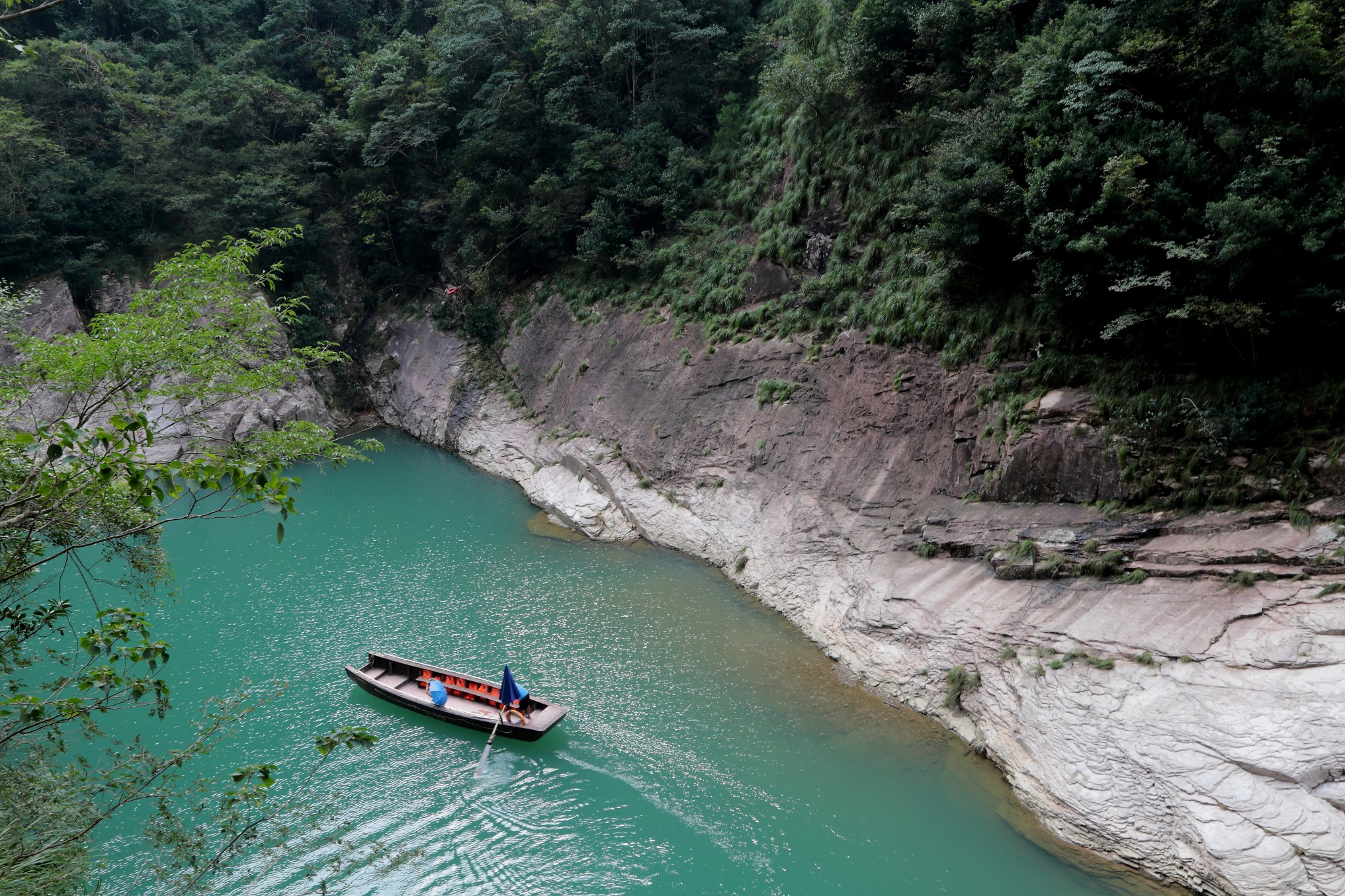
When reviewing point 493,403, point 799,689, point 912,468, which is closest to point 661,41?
point 493,403

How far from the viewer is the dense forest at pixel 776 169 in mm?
11477

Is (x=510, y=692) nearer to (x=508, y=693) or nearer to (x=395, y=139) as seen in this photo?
(x=508, y=693)

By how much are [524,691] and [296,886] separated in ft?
13.9

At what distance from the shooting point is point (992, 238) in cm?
1479

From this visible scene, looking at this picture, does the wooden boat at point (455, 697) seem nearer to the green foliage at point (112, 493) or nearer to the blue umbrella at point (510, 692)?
the blue umbrella at point (510, 692)

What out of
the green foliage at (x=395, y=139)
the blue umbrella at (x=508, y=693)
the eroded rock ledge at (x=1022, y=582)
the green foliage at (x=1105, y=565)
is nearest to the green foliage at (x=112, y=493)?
the blue umbrella at (x=508, y=693)

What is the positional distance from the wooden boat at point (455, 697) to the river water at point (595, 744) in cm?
30

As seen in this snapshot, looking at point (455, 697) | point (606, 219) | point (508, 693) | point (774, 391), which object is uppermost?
point (606, 219)

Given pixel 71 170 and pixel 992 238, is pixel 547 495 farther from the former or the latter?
pixel 71 170

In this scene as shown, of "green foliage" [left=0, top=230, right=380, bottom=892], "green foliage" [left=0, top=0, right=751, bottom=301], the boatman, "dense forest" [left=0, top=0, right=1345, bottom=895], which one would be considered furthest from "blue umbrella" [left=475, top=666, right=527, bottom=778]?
"green foliage" [left=0, top=0, right=751, bottom=301]

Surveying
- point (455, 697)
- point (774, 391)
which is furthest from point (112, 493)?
point (774, 391)

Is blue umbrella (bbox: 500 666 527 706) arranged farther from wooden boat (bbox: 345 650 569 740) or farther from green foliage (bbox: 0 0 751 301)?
green foliage (bbox: 0 0 751 301)

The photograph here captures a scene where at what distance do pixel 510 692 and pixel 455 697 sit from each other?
1570 mm

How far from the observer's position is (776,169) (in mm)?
22562
